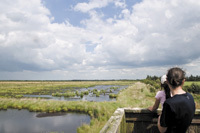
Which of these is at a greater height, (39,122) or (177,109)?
(177,109)

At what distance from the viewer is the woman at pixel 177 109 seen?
6.22 ft

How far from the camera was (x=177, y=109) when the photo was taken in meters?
1.89

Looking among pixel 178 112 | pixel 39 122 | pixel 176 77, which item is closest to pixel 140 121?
pixel 178 112

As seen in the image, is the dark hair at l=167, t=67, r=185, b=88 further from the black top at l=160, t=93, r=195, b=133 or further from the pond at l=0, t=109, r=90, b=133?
the pond at l=0, t=109, r=90, b=133

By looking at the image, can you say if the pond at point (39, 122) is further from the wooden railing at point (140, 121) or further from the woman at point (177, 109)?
the woman at point (177, 109)

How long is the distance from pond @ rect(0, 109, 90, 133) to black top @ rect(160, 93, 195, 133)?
11.3 m

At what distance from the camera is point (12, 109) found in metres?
19.3

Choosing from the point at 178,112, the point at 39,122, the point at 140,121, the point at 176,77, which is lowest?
the point at 39,122

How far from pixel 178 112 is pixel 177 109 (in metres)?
0.05

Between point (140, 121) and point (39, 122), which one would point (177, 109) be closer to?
point (140, 121)

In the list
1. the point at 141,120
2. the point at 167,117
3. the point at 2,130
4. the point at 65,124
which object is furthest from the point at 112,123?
the point at 2,130

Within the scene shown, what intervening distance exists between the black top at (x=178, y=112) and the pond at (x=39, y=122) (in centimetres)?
1133

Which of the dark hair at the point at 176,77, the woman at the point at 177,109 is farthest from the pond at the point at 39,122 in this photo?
the dark hair at the point at 176,77

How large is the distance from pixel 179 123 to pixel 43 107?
61.4 feet
